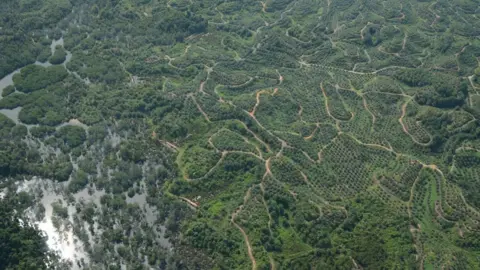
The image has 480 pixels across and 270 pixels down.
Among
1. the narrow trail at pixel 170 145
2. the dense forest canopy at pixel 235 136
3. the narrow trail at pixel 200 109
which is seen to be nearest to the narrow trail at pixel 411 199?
the dense forest canopy at pixel 235 136

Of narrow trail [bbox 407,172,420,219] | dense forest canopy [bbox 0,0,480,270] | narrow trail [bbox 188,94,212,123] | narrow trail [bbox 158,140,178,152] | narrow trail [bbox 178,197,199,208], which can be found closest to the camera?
dense forest canopy [bbox 0,0,480,270]

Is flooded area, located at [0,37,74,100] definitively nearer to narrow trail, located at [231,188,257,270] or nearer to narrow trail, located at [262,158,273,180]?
narrow trail, located at [262,158,273,180]

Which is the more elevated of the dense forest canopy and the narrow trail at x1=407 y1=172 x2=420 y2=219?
the dense forest canopy

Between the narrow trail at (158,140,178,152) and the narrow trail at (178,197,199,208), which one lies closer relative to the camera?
the narrow trail at (178,197,199,208)

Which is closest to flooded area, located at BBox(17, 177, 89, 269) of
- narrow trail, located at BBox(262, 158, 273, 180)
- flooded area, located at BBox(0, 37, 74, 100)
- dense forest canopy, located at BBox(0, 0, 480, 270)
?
dense forest canopy, located at BBox(0, 0, 480, 270)

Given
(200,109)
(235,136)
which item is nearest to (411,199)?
(235,136)

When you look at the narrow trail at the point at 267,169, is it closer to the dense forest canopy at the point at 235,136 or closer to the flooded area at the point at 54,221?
the dense forest canopy at the point at 235,136

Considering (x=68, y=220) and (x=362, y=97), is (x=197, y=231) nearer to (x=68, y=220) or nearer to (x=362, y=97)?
(x=68, y=220)

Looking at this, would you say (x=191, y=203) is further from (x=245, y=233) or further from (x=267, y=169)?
(x=267, y=169)

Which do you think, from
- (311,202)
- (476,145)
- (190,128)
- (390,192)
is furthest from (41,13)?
(476,145)
